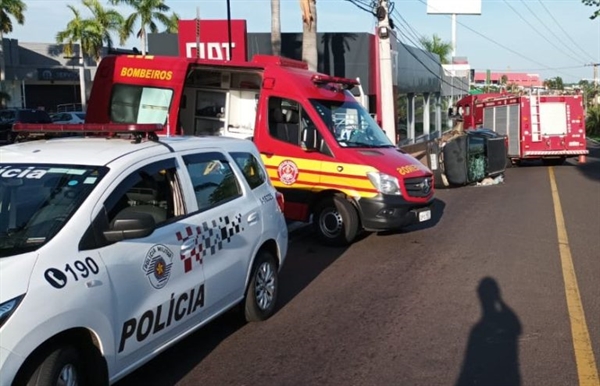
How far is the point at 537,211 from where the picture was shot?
44.5 ft

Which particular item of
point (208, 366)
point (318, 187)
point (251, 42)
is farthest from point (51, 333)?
point (251, 42)

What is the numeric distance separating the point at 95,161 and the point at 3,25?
4765 centimetres

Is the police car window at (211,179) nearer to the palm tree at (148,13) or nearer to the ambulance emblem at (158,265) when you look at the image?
the ambulance emblem at (158,265)

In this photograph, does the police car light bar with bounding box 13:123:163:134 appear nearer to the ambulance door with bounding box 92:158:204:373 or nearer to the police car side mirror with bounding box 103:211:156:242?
the ambulance door with bounding box 92:158:204:373

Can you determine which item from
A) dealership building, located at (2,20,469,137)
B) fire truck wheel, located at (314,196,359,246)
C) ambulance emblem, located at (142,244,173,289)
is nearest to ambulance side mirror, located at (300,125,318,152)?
fire truck wheel, located at (314,196,359,246)

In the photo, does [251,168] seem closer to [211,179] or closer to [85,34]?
[211,179]

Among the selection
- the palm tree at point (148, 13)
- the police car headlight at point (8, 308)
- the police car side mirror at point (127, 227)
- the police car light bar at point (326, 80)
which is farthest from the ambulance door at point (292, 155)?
the palm tree at point (148, 13)

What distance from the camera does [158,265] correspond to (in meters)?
4.41

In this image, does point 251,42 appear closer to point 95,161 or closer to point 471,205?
point 471,205

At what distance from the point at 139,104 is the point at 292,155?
299cm

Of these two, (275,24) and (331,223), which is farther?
(275,24)

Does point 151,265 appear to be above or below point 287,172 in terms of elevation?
below

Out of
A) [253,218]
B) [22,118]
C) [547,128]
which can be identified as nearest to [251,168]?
[253,218]

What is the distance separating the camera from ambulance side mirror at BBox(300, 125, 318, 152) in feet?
32.6
